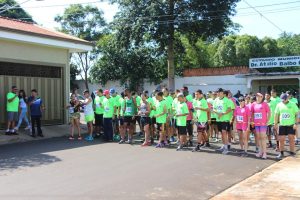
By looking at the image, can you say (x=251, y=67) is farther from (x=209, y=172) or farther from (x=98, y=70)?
(x=209, y=172)

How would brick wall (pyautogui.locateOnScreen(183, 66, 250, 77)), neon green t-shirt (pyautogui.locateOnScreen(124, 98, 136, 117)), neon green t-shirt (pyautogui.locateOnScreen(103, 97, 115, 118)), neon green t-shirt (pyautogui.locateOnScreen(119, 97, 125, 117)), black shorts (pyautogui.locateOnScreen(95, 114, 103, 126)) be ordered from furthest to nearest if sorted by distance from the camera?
brick wall (pyautogui.locateOnScreen(183, 66, 250, 77))
black shorts (pyautogui.locateOnScreen(95, 114, 103, 126))
neon green t-shirt (pyautogui.locateOnScreen(103, 97, 115, 118))
neon green t-shirt (pyautogui.locateOnScreen(119, 97, 125, 117))
neon green t-shirt (pyautogui.locateOnScreen(124, 98, 136, 117))

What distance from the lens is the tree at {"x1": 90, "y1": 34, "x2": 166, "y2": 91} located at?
3534cm

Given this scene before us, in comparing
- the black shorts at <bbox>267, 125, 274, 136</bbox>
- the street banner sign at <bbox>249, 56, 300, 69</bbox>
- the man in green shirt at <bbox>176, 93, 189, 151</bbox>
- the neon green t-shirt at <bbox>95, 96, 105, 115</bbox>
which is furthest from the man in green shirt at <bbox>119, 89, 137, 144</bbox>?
the street banner sign at <bbox>249, 56, 300, 69</bbox>

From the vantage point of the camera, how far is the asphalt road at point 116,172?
776 centimetres

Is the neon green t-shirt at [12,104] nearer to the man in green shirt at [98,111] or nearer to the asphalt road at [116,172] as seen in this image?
the asphalt road at [116,172]

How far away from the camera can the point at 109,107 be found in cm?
1523

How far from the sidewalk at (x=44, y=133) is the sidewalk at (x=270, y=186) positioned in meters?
9.10

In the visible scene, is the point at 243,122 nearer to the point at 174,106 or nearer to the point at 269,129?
the point at 269,129

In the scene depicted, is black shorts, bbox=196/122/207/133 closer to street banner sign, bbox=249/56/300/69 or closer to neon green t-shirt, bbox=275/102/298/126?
neon green t-shirt, bbox=275/102/298/126

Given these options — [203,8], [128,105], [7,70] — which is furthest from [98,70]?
[128,105]

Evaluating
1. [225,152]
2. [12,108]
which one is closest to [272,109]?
[225,152]

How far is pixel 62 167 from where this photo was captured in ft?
33.3

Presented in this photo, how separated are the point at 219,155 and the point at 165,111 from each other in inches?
102

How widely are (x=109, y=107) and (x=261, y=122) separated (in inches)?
224
